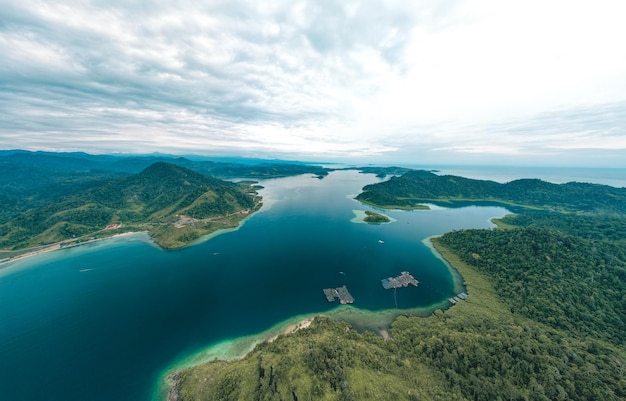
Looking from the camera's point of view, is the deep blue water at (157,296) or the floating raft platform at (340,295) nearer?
the deep blue water at (157,296)

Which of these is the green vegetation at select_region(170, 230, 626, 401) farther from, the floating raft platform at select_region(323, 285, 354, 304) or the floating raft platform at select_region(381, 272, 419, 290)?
the floating raft platform at select_region(381, 272, 419, 290)

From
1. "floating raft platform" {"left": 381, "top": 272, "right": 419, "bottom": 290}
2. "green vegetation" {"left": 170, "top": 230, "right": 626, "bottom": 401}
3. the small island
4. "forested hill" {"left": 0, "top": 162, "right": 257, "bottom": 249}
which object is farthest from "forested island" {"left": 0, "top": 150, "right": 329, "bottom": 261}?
"floating raft platform" {"left": 381, "top": 272, "right": 419, "bottom": 290}

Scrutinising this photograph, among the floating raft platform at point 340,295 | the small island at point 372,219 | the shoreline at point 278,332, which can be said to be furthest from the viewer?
the small island at point 372,219

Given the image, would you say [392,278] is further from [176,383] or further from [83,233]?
[83,233]

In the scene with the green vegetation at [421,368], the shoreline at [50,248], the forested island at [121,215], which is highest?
the green vegetation at [421,368]

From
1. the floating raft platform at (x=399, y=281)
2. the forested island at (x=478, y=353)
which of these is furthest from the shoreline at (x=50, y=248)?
the floating raft platform at (x=399, y=281)

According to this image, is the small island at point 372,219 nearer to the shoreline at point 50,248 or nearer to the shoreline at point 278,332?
the shoreline at point 278,332

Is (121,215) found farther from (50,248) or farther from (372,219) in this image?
(372,219)
